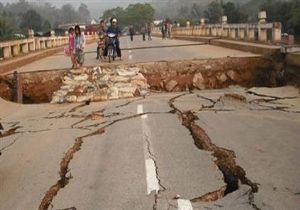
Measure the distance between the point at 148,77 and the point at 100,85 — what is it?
229cm

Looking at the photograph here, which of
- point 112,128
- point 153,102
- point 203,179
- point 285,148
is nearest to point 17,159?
point 112,128

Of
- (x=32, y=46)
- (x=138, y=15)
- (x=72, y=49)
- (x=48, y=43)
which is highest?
(x=138, y=15)

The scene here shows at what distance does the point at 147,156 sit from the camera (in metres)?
7.43

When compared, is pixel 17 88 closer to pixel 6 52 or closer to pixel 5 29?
pixel 6 52

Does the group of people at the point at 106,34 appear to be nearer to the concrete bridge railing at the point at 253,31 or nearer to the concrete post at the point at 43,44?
the concrete bridge railing at the point at 253,31

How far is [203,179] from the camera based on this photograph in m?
6.22

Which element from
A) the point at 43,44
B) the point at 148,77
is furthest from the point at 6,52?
the point at 43,44

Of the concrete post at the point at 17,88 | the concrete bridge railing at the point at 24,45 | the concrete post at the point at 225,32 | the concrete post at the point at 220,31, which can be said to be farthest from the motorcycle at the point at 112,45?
the concrete post at the point at 220,31

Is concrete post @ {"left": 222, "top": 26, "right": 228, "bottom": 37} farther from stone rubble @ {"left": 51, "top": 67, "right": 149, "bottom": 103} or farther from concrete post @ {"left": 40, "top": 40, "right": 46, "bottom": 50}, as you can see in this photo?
stone rubble @ {"left": 51, "top": 67, "right": 149, "bottom": 103}

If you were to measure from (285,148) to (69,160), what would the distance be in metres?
3.28

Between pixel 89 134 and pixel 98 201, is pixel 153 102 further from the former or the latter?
pixel 98 201

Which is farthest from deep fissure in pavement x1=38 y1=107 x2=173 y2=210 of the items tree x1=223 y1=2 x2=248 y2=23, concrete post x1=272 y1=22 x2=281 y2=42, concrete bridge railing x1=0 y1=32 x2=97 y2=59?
tree x1=223 y1=2 x2=248 y2=23

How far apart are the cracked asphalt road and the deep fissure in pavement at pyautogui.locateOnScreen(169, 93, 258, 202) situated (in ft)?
0.20

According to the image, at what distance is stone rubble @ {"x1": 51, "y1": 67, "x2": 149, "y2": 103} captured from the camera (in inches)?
571
